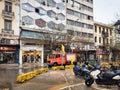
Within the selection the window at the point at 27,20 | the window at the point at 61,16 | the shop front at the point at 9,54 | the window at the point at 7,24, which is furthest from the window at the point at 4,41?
the window at the point at 61,16

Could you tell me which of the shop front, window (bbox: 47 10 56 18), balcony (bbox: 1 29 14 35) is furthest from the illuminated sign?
the shop front

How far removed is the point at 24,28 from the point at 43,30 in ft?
17.2

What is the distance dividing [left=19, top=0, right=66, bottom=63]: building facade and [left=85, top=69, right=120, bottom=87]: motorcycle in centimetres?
3041

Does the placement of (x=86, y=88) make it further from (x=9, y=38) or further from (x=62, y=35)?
(x=62, y=35)

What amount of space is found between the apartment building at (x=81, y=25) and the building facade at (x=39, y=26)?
3301mm

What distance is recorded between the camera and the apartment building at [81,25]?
57406 millimetres

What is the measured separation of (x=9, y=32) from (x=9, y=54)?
144 inches

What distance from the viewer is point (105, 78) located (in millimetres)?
14461

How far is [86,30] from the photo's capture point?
64.5 meters

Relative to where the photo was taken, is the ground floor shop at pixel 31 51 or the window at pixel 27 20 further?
the window at pixel 27 20

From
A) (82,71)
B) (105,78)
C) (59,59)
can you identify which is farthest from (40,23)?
(105,78)

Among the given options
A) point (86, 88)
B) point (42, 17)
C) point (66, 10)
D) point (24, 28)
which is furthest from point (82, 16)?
point (86, 88)

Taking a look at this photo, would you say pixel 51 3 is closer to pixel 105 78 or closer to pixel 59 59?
pixel 59 59

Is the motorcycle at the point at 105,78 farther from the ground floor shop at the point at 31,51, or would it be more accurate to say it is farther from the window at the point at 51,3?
the window at the point at 51,3
